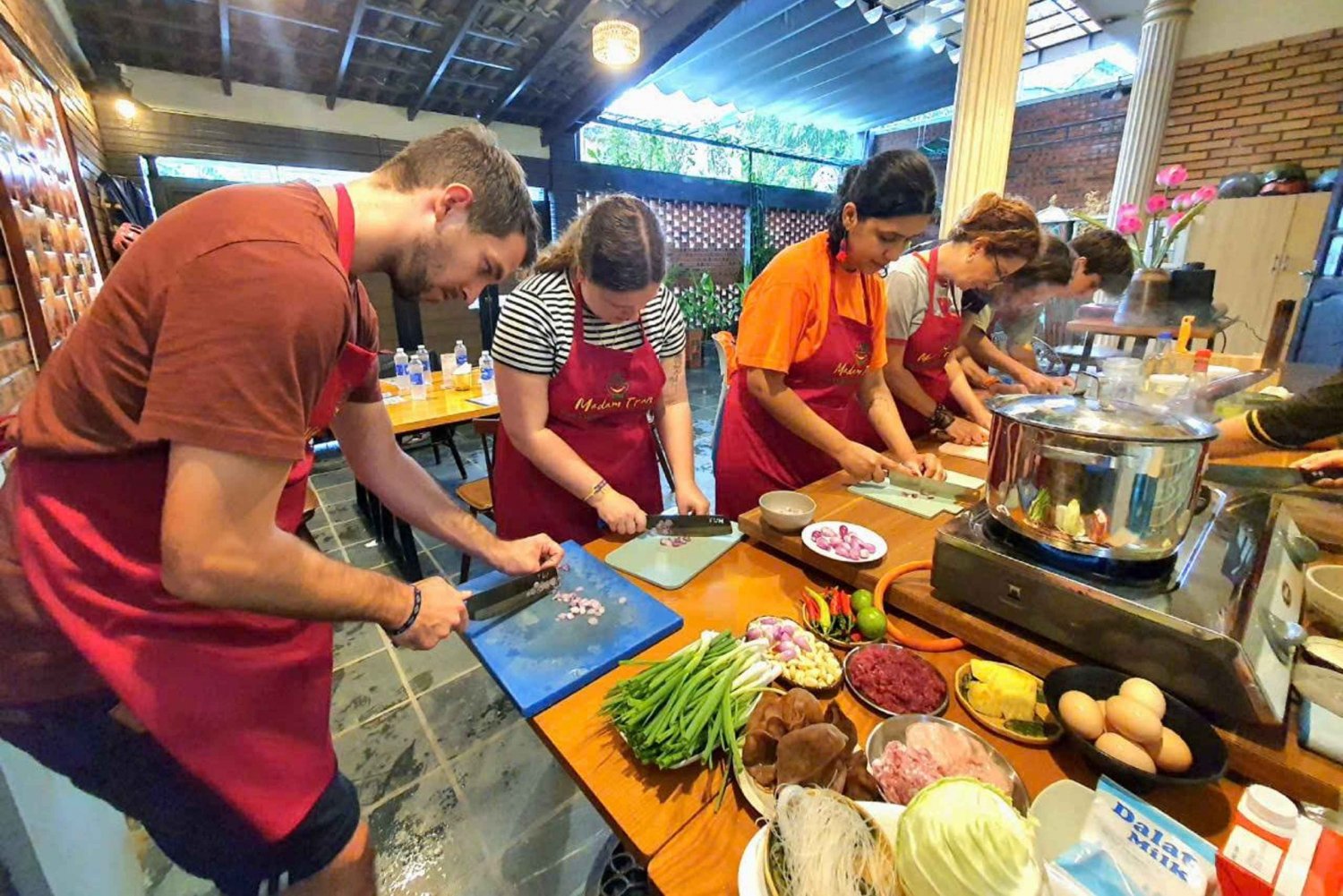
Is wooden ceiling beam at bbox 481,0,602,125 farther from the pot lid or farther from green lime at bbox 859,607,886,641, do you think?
green lime at bbox 859,607,886,641

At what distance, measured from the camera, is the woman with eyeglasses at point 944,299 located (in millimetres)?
1880

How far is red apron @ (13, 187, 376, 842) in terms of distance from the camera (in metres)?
0.76

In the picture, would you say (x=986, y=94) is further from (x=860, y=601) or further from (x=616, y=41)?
(x=860, y=601)

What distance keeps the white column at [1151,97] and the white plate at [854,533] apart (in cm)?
666

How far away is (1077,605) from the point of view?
848 mm

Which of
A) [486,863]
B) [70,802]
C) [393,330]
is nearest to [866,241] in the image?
[486,863]

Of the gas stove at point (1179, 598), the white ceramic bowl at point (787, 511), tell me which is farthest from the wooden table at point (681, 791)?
the white ceramic bowl at point (787, 511)

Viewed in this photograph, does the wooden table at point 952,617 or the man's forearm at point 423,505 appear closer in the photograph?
the wooden table at point 952,617

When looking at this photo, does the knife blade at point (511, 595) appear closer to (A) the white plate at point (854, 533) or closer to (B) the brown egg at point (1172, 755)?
(A) the white plate at point (854, 533)

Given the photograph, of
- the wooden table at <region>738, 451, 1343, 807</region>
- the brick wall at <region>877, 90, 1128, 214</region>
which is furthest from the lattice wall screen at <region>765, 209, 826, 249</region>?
the wooden table at <region>738, 451, 1343, 807</region>

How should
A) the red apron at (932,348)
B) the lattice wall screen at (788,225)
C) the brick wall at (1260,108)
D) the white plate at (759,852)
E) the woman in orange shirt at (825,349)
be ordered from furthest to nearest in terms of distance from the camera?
the lattice wall screen at (788,225)
the brick wall at (1260,108)
the red apron at (932,348)
the woman in orange shirt at (825,349)
the white plate at (759,852)

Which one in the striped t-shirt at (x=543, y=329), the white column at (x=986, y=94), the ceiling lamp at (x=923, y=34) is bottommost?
the striped t-shirt at (x=543, y=329)

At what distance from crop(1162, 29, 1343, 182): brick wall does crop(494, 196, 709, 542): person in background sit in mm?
7316

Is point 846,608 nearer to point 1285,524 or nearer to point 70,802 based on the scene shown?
point 1285,524
